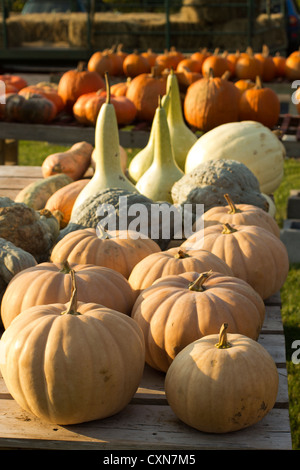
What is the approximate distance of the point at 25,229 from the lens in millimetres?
2637

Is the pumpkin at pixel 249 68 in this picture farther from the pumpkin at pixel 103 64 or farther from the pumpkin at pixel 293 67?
the pumpkin at pixel 103 64

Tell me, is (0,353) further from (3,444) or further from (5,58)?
(5,58)

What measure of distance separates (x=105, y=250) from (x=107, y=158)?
0.83 metres

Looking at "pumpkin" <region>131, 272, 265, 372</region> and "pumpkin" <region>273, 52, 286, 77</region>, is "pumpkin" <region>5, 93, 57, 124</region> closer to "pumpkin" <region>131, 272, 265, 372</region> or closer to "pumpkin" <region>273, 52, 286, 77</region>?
"pumpkin" <region>131, 272, 265, 372</region>

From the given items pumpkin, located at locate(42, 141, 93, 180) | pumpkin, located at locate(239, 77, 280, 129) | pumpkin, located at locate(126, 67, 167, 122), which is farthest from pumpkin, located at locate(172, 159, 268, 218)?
pumpkin, located at locate(126, 67, 167, 122)

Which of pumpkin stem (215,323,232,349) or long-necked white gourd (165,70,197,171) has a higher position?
long-necked white gourd (165,70,197,171)

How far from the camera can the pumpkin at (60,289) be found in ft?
6.70

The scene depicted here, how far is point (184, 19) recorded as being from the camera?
12.7 meters

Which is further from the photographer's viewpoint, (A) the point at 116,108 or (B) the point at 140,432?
(A) the point at 116,108

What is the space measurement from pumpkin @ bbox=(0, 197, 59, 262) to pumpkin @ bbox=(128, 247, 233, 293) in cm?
57

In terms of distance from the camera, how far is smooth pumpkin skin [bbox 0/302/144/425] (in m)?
1.63

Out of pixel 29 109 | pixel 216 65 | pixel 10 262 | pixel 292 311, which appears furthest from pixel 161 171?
pixel 216 65

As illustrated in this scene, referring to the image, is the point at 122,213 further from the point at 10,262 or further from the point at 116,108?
the point at 116,108
